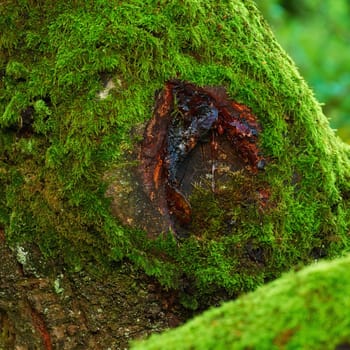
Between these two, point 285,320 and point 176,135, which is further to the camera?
point 176,135

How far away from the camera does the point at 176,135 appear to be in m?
2.78

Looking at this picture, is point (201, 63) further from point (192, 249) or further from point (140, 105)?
point (192, 249)

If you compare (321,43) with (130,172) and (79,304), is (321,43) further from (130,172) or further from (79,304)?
(79,304)

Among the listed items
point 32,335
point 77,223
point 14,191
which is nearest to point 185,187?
point 77,223

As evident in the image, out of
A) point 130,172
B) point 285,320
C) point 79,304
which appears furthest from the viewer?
point 79,304

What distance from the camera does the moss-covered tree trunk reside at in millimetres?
2748

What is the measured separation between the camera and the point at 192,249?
2.79m

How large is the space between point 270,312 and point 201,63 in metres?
1.61

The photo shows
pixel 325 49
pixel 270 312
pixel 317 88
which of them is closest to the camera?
pixel 270 312

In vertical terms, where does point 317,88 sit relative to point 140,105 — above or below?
above

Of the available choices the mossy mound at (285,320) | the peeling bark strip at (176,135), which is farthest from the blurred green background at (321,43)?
the mossy mound at (285,320)

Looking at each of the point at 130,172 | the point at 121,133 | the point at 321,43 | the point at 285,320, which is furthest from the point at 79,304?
the point at 321,43

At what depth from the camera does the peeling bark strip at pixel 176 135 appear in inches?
109

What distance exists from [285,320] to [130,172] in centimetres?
140
